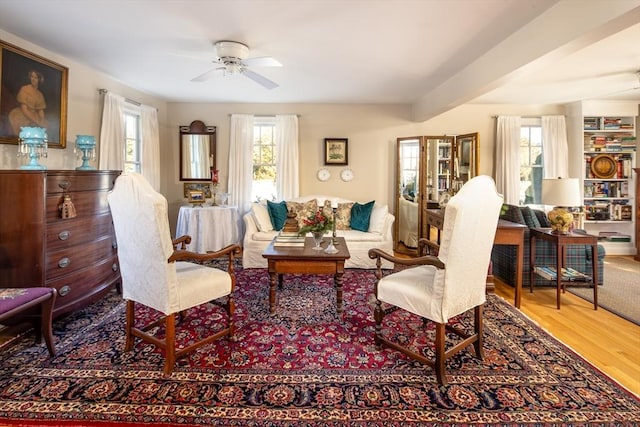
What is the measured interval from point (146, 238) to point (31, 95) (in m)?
2.49

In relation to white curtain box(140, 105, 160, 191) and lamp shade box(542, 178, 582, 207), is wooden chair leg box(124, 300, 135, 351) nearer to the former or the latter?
white curtain box(140, 105, 160, 191)

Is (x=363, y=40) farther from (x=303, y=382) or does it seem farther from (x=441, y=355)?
(x=303, y=382)

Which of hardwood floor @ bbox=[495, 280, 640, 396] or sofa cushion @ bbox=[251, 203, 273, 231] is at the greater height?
sofa cushion @ bbox=[251, 203, 273, 231]

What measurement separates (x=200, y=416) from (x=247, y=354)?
0.64m

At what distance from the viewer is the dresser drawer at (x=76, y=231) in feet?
8.93

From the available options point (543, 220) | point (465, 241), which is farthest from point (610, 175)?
point (465, 241)

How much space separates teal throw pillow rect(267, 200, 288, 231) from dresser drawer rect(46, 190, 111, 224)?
7.76 feet

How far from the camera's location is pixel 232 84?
4.73m

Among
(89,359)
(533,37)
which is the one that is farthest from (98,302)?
(533,37)

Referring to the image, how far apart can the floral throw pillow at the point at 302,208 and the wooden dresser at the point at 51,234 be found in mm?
2830

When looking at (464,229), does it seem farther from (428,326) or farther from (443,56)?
(443,56)

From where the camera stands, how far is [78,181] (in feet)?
9.70

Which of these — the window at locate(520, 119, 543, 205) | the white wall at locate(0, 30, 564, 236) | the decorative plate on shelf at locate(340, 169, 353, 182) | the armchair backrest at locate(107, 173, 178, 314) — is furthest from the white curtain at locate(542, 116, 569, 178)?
the armchair backrest at locate(107, 173, 178, 314)

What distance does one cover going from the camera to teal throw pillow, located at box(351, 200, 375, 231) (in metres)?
5.13
